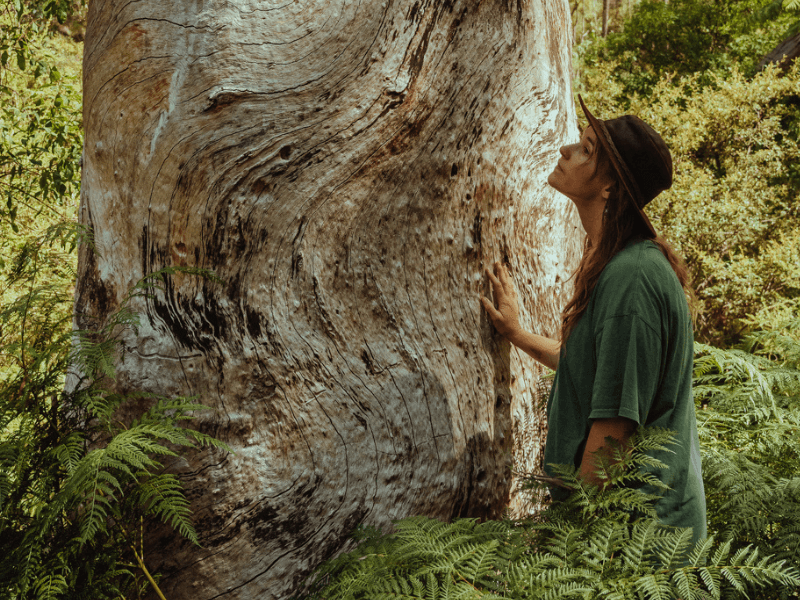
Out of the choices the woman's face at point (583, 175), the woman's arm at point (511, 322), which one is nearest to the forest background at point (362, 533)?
the woman's arm at point (511, 322)

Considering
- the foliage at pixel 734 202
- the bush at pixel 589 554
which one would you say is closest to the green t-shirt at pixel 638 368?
the bush at pixel 589 554

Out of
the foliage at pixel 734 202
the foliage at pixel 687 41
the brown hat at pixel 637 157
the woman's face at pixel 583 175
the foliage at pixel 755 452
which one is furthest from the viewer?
the foliage at pixel 687 41

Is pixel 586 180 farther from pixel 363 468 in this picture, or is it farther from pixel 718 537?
pixel 718 537

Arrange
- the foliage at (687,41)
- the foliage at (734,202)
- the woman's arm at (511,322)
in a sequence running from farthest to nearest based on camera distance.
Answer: the foliage at (687,41)
the foliage at (734,202)
the woman's arm at (511,322)

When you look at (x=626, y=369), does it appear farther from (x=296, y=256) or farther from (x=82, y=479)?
(x=82, y=479)

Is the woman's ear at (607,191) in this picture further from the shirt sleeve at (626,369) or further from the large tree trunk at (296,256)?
the large tree trunk at (296,256)

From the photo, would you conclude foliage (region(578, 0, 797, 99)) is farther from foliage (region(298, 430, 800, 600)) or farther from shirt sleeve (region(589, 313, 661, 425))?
foliage (region(298, 430, 800, 600))

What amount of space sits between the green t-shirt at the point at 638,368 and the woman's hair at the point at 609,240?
6cm

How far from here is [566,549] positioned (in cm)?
169

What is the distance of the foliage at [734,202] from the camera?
26.9 feet

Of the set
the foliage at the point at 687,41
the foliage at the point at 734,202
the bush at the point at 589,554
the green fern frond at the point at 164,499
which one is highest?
the foliage at the point at 687,41

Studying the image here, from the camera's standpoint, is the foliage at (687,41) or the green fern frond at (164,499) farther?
the foliage at (687,41)

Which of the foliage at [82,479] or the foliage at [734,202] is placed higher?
the foliage at [734,202]

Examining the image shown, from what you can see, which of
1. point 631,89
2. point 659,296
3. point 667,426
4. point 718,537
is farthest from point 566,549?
point 631,89
